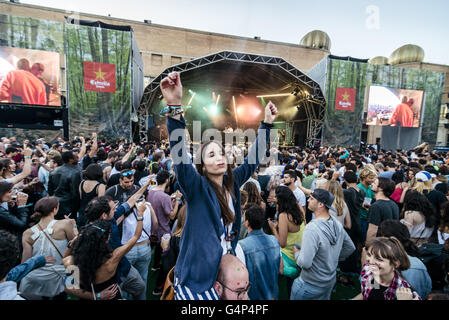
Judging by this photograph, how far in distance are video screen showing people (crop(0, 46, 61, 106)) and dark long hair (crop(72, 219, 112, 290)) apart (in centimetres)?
1634

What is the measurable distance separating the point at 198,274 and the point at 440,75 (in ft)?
92.5

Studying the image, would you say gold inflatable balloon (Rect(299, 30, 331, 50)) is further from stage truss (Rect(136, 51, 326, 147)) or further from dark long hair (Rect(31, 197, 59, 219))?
dark long hair (Rect(31, 197, 59, 219))

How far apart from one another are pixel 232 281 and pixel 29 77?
18516mm

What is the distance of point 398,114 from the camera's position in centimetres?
1916

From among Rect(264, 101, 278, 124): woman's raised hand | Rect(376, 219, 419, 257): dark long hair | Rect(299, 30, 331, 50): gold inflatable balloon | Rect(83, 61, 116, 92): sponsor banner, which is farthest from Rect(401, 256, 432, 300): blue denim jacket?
Rect(299, 30, 331, 50): gold inflatable balloon

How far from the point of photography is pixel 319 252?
2.17 m

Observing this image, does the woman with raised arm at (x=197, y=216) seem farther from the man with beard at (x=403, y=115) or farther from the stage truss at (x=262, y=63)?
the man with beard at (x=403, y=115)

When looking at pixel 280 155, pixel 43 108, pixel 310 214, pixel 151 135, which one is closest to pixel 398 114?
pixel 280 155

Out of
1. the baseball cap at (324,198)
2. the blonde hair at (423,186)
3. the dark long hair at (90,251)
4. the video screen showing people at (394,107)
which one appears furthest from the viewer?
the video screen showing people at (394,107)

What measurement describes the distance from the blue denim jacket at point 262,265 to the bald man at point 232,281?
0.71 meters

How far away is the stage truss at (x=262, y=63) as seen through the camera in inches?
541

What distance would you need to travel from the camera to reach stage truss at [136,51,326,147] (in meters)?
13.8

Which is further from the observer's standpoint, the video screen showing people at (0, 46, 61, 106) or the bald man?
the video screen showing people at (0, 46, 61, 106)

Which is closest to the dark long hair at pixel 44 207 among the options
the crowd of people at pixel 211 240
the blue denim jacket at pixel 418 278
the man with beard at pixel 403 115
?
the crowd of people at pixel 211 240
